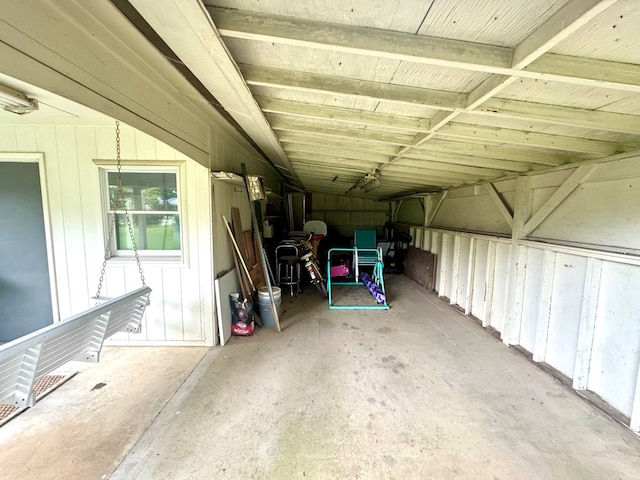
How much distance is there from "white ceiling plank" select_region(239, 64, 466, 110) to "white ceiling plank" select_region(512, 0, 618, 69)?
0.46 meters

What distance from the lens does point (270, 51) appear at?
132 centimetres

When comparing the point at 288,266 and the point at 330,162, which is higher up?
the point at 330,162

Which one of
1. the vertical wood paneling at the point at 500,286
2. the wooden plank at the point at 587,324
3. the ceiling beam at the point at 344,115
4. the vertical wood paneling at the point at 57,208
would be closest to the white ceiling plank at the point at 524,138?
the ceiling beam at the point at 344,115

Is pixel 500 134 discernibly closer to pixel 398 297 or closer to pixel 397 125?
pixel 397 125

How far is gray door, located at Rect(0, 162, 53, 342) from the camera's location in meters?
2.76

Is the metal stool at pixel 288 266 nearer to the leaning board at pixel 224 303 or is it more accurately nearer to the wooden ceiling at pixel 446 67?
the leaning board at pixel 224 303

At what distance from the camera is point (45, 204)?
2.78 meters

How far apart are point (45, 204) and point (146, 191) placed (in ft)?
3.30

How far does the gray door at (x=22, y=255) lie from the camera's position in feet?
9.05

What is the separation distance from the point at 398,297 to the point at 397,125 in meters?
3.59

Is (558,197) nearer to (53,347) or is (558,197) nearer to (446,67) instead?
(446,67)

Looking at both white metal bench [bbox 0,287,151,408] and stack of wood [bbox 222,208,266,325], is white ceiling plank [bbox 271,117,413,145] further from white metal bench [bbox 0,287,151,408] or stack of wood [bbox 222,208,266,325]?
white metal bench [bbox 0,287,151,408]

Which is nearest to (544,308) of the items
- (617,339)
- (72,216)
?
(617,339)

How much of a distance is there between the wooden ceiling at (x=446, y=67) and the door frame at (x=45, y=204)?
7.68 ft
